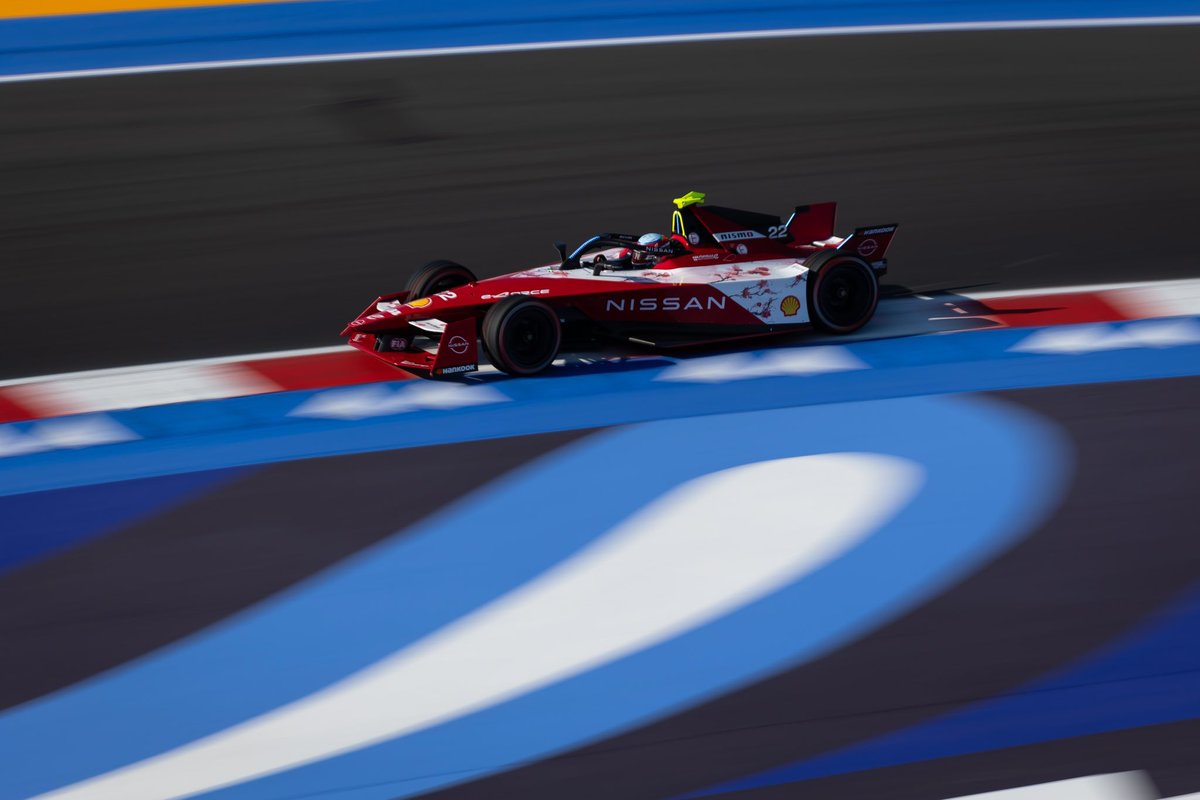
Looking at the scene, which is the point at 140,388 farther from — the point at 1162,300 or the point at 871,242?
the point at 1162,300

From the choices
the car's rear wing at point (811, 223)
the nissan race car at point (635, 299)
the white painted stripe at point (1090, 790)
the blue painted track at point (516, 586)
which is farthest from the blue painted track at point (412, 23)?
the white painted stripe at point (1090, 790)

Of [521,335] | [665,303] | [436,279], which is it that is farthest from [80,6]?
[665,303]

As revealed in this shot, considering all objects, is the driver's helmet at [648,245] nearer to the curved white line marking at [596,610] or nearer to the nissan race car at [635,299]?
the nissan race car at [635,299]

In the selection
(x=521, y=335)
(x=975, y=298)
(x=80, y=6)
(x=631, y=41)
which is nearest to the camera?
(x=521, y=335)

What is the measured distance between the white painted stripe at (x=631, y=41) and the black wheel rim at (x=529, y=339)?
7.19 meters

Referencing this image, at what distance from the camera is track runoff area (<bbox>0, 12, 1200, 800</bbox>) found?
451 cm

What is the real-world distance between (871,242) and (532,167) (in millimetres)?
3767

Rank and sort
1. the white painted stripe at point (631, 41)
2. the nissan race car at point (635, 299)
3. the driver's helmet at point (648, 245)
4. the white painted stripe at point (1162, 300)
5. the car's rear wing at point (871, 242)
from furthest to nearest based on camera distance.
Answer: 1. the white painted stripe at point (631, 41)
2. the white painted stripe at point (1162, 300)
3. the car's rear wing at point (871, 242)
4. the driver's helmet at point (648, 245)
5. the nissan race car at point (635, 299)

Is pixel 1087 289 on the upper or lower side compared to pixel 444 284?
upper

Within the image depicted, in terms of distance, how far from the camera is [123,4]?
14.8 metres

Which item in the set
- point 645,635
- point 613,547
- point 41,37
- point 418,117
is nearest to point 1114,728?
point 645,635

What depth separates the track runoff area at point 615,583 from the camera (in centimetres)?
451

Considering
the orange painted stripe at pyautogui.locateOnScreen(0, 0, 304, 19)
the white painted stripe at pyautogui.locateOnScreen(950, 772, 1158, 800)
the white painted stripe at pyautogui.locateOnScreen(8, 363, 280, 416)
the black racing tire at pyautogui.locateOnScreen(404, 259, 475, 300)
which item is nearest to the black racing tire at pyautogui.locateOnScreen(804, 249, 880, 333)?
the black racing tire at pyautogui.locateOnScreen(404, 259, 475, 300)

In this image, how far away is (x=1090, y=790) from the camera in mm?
4266
